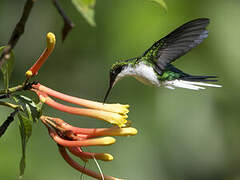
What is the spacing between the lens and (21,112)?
2092 millimetres

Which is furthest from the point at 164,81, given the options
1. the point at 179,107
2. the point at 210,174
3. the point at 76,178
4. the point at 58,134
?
the point at 210,174

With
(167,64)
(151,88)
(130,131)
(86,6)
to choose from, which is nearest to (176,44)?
(167,64)

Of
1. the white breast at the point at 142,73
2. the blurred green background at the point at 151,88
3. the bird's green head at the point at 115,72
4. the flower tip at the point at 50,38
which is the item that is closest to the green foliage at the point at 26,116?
the flower tip at the point at 50,38

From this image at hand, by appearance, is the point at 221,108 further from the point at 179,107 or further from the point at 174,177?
the point at 174,177

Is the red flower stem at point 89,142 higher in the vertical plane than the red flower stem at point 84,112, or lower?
lower

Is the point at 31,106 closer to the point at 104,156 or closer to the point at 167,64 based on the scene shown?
the point at 104,156

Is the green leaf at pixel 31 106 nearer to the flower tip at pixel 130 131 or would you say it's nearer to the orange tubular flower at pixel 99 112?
the orange tubular flower at pixel 99 112

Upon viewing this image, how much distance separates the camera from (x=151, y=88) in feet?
17.8

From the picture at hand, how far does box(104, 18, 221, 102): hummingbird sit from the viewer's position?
9.22 feet

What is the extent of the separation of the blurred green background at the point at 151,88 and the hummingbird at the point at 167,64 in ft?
6.72

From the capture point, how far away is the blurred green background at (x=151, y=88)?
17.4ft

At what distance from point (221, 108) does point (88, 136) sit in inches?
145

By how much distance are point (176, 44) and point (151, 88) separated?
242 centimetres

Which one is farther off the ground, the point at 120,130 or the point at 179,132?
the point at 120,130
